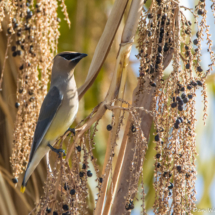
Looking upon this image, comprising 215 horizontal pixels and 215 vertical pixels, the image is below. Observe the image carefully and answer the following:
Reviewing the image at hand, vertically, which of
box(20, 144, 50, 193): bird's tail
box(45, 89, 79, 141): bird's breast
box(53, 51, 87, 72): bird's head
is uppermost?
box(53, 51, 87, 72): bird's head

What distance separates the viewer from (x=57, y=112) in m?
1.78

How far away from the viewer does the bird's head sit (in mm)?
1807

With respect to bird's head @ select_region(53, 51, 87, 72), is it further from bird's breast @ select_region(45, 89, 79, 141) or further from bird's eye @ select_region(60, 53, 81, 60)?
bird's breast @ select_region(45, 89, 79, 141)

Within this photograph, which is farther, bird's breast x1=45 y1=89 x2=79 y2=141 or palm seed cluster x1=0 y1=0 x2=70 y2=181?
bird's breast x1=45 y1=89 x2=79 y2=141

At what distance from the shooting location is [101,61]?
1453 millimetres

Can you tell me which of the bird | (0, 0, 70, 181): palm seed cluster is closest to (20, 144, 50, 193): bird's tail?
the bird

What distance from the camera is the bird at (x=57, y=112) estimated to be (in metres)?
1.73

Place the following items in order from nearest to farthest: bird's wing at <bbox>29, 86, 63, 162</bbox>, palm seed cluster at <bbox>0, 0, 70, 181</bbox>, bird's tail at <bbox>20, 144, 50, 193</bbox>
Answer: palm seed cluster at <bbox>0, 0, 70, 181</bbox>, bird's tail at <bbox>20, 144, 50, 193</bbox>, bird's wing at <bbox>29, 86, 63, 162</bbox>

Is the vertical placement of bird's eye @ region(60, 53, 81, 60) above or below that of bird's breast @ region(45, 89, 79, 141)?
above

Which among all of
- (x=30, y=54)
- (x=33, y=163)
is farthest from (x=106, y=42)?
(x=33, y=163)

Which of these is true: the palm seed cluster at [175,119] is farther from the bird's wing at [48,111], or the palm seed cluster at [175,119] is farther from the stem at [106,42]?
the bird's wing at [48,111]

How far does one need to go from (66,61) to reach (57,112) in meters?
0.29

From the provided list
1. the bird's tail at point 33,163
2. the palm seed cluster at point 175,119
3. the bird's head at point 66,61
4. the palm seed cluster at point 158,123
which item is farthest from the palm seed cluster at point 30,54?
the palm seed cluster at point 175,119

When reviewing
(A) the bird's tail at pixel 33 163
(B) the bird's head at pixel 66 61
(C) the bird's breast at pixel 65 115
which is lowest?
(A) the bird's tail at pixel 33 163
